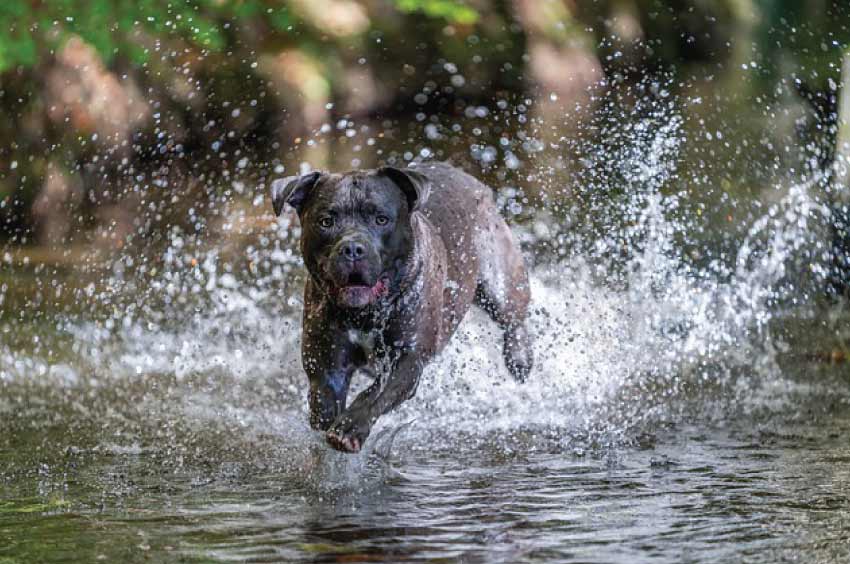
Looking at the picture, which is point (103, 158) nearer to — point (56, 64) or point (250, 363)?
point (56, 64)

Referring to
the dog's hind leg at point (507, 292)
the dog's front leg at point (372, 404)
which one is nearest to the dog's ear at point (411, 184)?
the dog's front leg at point (372, 404)

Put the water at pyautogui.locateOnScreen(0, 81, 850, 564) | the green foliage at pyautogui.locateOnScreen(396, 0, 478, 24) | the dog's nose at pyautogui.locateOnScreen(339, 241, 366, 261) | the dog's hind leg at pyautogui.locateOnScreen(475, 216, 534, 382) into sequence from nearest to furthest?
the water at pyautogui.locateOnScreen(0, 81, 850, 564) < the dog's nose at pyautogui.locateOnScreen(339, 241, 366, 261) < the dog's hind leg at pyautogui.locateOnScreen(475, 216, 534, 382) < the green foliage at pyautogui.locateOnScreen(396, 0, 478, 24)

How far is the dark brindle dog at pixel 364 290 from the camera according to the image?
5.15m

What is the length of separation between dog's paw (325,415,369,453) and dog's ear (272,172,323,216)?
3.37 feet

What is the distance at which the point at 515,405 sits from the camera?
6.77 m

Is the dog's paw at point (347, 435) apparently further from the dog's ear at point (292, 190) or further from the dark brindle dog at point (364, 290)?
the dog's ear at point (292, 190)

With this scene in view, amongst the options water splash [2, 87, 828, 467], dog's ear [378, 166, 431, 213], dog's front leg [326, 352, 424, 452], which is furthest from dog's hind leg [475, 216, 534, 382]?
dog's front leg [326, 352, 424, 452]

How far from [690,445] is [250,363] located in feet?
11.0

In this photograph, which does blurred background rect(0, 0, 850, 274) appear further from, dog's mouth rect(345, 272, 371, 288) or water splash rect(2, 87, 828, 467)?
dog's mouth rect(345, 272, 371, 288)

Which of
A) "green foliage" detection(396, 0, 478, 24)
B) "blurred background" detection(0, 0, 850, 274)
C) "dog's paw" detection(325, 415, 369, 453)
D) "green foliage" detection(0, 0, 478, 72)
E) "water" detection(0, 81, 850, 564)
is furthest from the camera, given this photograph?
"green foliage" detection(396, 0, 478, 24)

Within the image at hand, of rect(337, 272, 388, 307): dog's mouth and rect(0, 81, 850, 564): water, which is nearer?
rect(0, 81, 850, 564): water

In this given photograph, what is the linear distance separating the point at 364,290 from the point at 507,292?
6.96 feet

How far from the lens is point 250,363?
26.2ft

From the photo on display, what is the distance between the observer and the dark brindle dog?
5148 mm
